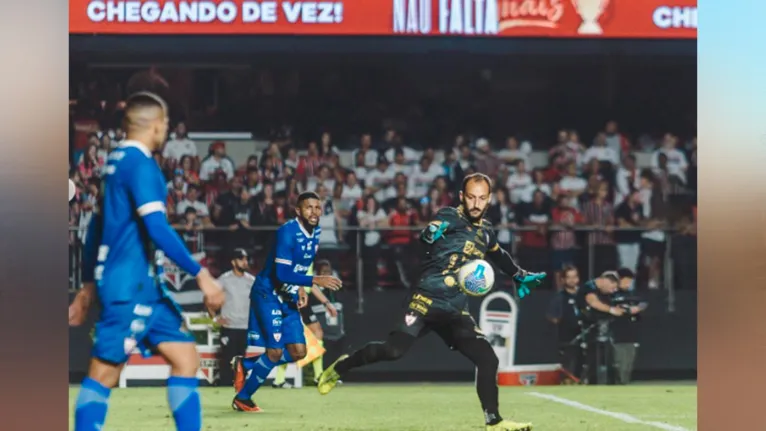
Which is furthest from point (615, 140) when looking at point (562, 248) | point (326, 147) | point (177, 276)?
point (177, 276)

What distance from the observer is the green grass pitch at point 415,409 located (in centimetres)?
1026

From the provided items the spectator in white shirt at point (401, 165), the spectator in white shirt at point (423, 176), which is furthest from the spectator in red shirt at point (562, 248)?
the spectator in white shirt at point (401, 165)

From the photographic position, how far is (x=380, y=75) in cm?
1739

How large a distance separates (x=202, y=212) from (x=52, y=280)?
1310cm

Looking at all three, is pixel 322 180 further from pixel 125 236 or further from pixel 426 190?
pixel 125 236

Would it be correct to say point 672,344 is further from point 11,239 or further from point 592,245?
point 11,239

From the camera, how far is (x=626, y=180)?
1700 centimetres

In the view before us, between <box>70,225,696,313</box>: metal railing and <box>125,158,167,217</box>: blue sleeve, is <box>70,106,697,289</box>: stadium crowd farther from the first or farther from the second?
<box>125,158,167,217</box>: blue sleeve

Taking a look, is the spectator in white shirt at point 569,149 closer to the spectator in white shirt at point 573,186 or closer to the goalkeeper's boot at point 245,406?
the spectator in white shirt at point 573,186

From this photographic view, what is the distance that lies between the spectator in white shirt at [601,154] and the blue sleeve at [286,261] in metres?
6.64

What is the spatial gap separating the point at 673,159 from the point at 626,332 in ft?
9.77

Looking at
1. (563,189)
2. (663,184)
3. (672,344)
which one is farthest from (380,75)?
(672,344)

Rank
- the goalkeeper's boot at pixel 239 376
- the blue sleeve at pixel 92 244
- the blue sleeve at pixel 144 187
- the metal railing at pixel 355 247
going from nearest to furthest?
1. the blue sleeve at pixel 144 187
2. the blue sleeve at pixel 92 244
3. the goalkeeper's boot at pixel 239 376
4. the metal railing at pixel 355 247

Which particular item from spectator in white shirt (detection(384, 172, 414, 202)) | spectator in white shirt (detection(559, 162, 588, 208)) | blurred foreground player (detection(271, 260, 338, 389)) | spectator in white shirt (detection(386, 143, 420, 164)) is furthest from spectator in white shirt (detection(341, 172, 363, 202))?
spectator in white shirt (detection(559, 162, 588, 208))
